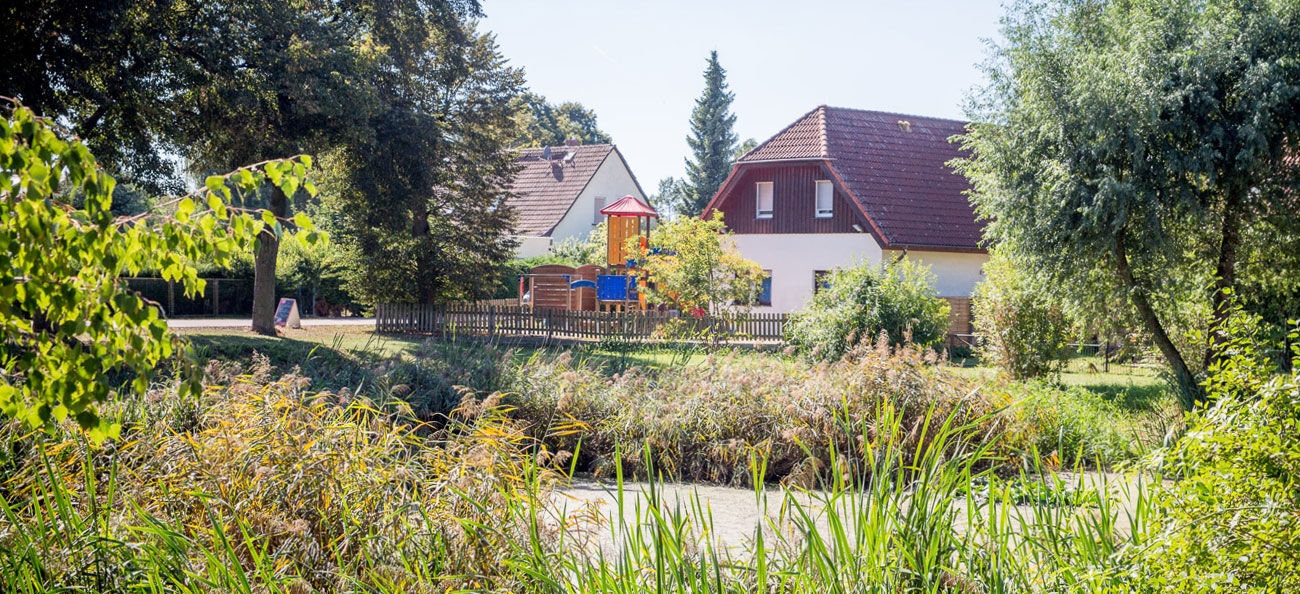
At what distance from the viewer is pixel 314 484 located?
471 centimetres

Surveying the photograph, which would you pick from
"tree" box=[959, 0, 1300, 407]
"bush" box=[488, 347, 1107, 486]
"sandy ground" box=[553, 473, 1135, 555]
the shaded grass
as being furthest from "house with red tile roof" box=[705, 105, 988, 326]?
the shaded grass

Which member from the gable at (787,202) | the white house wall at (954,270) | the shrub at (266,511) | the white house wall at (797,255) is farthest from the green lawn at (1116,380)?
the gable at (787,202)

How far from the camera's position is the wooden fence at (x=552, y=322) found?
72.6ft

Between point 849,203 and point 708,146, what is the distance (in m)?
29.8

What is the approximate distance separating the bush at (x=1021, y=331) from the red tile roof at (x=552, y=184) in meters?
26.5

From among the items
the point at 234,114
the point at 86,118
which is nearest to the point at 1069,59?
the point at 234,114

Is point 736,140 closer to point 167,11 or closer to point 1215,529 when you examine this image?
point 167,11

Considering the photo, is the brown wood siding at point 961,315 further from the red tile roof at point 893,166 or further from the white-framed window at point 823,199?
the white-framed window at point 823,199

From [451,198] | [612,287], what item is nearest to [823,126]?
[612,287]

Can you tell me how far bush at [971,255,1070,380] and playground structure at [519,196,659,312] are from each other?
1155 centimetres

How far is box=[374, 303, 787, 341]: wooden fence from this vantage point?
72.6 feet

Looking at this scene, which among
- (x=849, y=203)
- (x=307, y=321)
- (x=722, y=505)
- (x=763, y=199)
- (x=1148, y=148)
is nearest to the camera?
(x=722, y=505)

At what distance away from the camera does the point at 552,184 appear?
43.1m

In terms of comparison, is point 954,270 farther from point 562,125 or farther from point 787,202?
point 562,125
